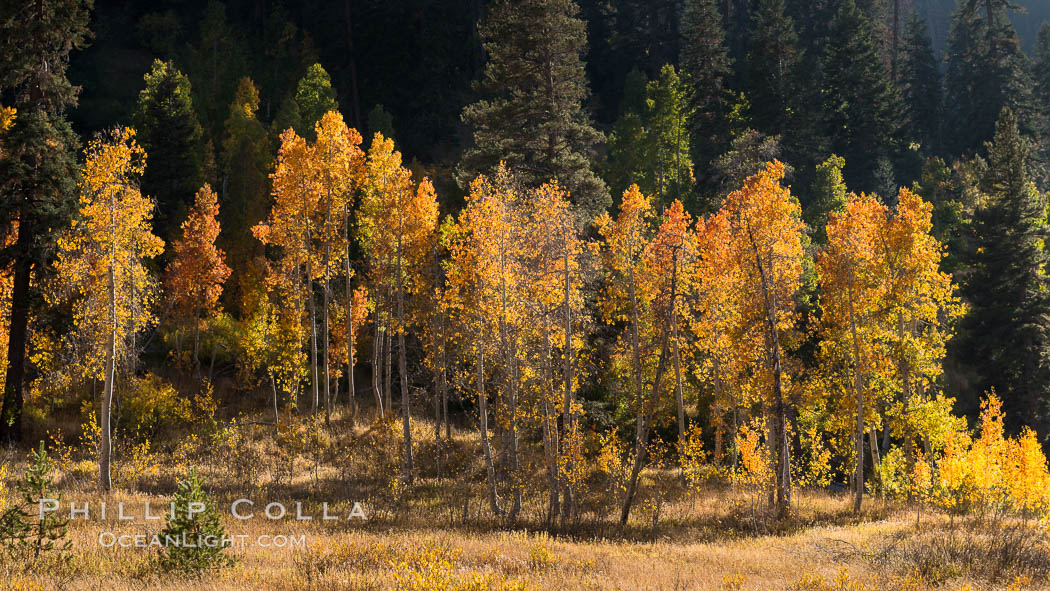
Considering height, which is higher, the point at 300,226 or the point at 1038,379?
the point at 300,226

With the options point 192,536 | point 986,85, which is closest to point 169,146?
point 192,536

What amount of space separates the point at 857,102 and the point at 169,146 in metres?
52.3

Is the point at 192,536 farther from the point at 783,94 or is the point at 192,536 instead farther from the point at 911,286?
the point at 783,94

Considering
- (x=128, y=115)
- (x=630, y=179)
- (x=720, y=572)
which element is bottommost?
(x=720, y=572)

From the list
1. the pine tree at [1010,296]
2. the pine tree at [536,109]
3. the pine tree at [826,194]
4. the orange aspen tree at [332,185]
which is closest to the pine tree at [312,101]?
the pine tree at [536,109]

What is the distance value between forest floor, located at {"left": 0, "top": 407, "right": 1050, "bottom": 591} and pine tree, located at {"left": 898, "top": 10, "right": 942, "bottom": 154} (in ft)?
163

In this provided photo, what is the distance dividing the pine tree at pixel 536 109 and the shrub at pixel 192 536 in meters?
20.6

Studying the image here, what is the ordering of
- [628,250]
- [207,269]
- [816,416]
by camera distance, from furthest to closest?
[207,269]
[816,416]
[628,250]

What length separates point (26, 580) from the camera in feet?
32.3

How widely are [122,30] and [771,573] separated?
3105 inches

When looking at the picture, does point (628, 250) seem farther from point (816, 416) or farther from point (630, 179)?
point (630, 179)

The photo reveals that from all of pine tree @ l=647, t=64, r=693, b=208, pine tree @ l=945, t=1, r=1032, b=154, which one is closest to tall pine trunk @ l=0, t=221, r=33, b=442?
pine tree @ l=647, t=64, r=693, b=208

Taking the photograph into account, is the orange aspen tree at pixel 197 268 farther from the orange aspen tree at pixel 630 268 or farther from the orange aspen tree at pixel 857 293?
the orange aspen tree at pixel 857 293

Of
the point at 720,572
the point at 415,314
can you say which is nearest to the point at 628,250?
the point at 415,314
